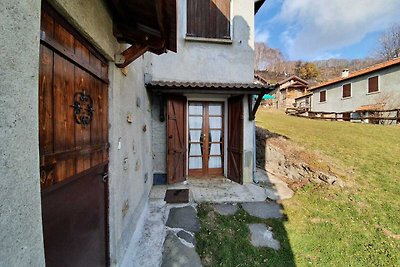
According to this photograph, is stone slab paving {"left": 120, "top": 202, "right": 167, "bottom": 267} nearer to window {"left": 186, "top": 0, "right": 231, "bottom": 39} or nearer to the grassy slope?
the grassy slope

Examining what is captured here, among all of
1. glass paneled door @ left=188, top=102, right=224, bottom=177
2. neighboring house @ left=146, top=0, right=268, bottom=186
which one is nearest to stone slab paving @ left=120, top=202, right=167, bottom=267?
neighboring house @ left=146, top=0, right=268, bottom=186

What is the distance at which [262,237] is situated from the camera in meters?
3.49

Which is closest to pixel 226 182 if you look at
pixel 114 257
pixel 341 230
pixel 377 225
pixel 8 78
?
pixel 341 230

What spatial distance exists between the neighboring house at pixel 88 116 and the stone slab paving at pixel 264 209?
1.24 metres

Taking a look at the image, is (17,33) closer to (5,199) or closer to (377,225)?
(5,199)

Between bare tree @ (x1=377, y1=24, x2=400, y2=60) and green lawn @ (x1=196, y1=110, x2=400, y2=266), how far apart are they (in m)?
36.5

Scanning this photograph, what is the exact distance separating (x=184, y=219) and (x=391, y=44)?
4359cm

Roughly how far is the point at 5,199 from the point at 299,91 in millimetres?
37803

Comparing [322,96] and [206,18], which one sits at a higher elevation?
[322,96]

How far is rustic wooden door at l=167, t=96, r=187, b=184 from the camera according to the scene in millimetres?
5594

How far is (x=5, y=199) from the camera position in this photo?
0.79 m

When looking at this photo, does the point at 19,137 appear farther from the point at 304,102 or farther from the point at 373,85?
the point at 304,102

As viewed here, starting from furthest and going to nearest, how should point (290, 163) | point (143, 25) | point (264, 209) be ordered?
1. point (290, 163)
2. point (264, 209)
3. point (143, 25)

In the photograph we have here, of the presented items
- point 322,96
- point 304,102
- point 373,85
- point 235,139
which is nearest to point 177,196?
point 235,139
